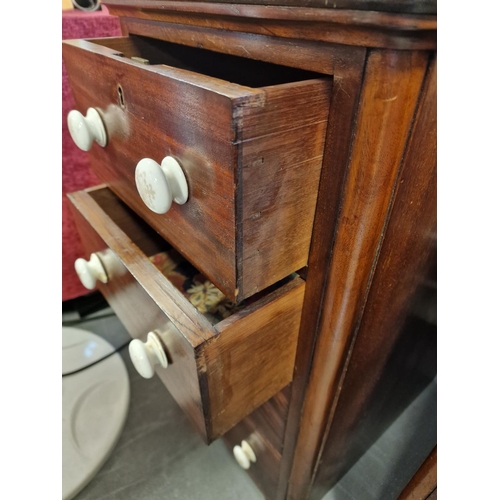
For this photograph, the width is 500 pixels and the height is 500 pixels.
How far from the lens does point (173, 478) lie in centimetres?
68

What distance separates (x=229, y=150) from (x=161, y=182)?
72 mm

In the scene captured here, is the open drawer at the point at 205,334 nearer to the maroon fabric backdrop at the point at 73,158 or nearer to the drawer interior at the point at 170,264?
the drawer interior at the point at 170,264

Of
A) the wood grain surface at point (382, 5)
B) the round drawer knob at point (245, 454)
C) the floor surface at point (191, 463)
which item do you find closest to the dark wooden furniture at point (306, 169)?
the wood grain surface at point (382, 5)

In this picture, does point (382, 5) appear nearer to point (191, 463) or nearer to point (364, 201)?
point (364, 201)

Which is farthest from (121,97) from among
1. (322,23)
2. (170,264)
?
(170,264)

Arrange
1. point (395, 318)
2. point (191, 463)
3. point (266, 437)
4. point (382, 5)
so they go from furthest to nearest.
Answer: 1. point (191, 463)
2. point (266, 437)
3. point (395, 318)
4. point (382, 5)

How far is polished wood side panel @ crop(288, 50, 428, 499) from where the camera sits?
23 centimetres

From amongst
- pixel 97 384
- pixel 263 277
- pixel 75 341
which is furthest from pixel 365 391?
pixel 75 341

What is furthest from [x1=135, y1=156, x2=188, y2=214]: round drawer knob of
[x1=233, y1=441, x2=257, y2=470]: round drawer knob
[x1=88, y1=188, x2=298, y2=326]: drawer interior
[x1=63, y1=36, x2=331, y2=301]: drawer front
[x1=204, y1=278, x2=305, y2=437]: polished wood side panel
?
[x1=233, y1=441, x2=257, y2=470]: round drawer knob

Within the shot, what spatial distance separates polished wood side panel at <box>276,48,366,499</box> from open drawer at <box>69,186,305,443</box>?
1 cm

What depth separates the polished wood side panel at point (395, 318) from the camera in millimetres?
280

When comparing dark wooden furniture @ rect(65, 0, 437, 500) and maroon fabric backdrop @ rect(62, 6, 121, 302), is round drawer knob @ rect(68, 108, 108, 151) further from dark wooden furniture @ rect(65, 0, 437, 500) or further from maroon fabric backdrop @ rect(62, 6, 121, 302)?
maroon fabric backdrop @ rect(62, 6, 121, 302)

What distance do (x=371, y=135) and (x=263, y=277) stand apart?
0.13 metres

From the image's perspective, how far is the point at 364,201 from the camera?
271 millimetres
